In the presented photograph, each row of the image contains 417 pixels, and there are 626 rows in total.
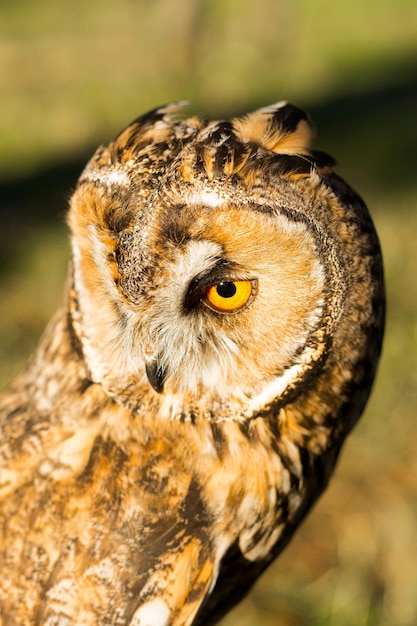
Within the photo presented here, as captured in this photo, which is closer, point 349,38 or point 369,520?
point 369,520

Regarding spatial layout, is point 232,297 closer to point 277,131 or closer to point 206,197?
point 206,197

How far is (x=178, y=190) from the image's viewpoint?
1561mm

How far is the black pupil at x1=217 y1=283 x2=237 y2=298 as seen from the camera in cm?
161

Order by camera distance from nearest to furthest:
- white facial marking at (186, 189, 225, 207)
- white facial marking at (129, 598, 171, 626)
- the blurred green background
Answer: white facial marking at (186, 189, 225, 207) → white facial marking at (129, 598, 171, 626) → the blurred green background

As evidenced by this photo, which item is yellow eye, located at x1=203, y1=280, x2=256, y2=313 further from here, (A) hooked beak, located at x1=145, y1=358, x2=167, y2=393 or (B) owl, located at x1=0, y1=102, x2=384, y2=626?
(A) hooked beak, located at x1=145, y1=358, x2=167, y2=393

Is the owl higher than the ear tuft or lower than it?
lower

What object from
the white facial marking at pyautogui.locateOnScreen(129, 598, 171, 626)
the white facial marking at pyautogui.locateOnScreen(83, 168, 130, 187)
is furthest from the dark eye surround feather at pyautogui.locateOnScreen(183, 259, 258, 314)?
the white facial marking at pyautogui.locateOnScreen(129, 598, 171, 626)

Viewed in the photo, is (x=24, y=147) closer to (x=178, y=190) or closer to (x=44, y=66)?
(x=44, y=66)

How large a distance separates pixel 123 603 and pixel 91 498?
225mm

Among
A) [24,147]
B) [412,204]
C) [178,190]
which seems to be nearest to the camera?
[178,190]

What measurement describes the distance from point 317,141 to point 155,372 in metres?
4.85

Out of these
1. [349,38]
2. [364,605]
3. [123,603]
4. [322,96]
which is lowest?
[364,605]

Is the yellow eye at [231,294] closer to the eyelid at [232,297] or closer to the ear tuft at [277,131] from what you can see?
the eyelid at [232,297]

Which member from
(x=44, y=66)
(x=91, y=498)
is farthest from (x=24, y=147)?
(x=91, y=498)
